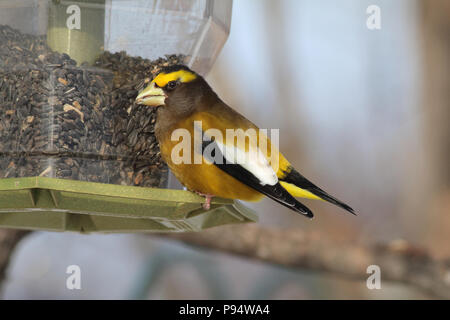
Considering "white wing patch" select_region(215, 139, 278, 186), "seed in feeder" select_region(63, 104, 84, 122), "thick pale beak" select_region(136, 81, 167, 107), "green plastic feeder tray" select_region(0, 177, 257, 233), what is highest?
"thick pale beak" select_region(136, 81, 167, 107)

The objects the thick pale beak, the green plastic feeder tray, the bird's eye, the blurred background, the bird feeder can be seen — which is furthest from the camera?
the blurred background

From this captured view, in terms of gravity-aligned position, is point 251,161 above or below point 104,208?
above

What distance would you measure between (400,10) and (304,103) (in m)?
2.28

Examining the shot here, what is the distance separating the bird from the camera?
390 cm

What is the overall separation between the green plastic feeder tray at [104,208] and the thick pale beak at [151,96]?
59 cm

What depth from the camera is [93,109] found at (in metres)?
4.04

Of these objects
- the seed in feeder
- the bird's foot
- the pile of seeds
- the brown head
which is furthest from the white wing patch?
the seed in feeder

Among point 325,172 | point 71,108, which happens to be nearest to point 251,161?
point 71,108

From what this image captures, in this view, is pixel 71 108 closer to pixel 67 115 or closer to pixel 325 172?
pixel 67 115

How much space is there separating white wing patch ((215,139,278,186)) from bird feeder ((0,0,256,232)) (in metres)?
0.24

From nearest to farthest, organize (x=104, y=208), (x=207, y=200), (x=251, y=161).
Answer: (x=104, y=208) < (x=207, y=200) < (x=251, y=161)

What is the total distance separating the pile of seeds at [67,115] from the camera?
387 centimetres

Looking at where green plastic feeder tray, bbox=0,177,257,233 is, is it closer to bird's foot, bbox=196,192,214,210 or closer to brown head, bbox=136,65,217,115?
bird's foot, bbox=196,192,214,210

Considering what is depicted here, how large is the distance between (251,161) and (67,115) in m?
1.09
